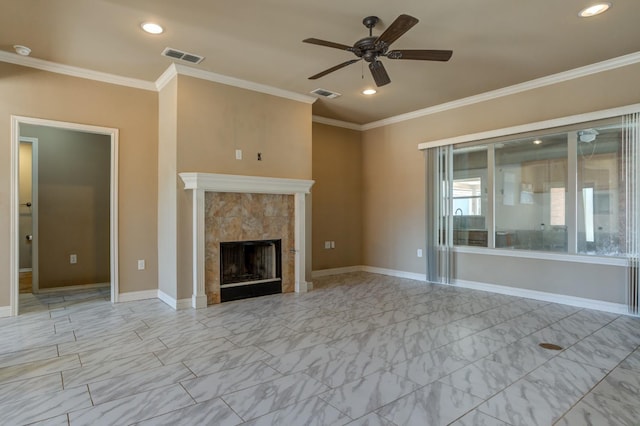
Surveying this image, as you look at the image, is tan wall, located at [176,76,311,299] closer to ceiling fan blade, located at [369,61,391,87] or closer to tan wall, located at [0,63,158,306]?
tan wall, located at [0,63,158,306]

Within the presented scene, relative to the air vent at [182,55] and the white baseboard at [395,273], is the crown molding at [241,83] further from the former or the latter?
the white baseboard at [395,273]

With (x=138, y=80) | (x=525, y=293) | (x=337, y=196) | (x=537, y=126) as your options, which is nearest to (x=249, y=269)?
(x=337, y=196)

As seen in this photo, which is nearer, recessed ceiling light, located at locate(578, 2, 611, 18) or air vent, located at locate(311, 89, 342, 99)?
recessed ceiling light, located at locate(578, 2, 611, 18)

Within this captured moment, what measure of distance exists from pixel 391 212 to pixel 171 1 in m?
4.71

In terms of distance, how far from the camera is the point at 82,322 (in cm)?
382

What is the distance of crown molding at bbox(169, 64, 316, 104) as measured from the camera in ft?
14.3

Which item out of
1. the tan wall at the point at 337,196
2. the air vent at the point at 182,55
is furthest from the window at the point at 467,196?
the air vent at the point at 182,55

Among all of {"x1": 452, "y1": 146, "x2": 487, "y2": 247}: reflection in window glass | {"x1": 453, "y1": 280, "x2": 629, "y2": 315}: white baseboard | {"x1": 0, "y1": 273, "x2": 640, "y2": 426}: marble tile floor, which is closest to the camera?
{"x1": 0, "y1": 273, "x2": 640, "y2": 426}: marble tile floor

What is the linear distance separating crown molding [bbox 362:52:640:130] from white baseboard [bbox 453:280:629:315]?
2.69 m

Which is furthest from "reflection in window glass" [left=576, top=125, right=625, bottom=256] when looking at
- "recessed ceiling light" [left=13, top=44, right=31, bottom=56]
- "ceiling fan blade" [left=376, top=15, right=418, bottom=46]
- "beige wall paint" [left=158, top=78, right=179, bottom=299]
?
"recessed ceiling light" [left=13, top=44, right=31, bottom=56]

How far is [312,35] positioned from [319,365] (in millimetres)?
3009

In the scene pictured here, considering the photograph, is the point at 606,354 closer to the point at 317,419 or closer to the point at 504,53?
the point at 317,419

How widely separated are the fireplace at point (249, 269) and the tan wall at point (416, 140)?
2355 mm

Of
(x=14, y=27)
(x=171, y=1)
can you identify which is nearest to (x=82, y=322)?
(x=14, y=27)
